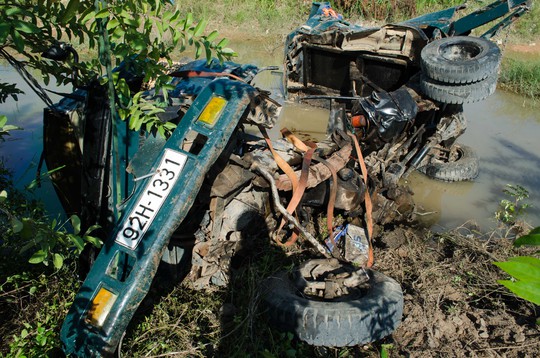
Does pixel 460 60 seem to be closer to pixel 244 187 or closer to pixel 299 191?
Result: pixel 299 191

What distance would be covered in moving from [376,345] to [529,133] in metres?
6.82

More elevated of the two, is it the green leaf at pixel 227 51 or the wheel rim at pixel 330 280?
the green leaf at pixel 227 51

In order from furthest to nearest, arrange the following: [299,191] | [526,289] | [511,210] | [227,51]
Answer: [511,210] → [299,191] → [227,51] → [526,289]

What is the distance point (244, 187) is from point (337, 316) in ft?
4.36

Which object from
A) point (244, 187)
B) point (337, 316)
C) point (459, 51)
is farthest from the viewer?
point (459, 51)

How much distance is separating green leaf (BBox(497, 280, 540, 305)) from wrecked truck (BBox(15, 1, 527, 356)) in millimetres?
2086

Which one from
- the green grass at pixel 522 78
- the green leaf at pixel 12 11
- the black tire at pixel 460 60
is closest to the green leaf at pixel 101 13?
the green leaf at pixel 12 11

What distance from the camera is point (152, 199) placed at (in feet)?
8.79

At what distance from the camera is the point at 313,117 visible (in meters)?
8.98

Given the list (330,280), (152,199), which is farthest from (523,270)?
(330,280)

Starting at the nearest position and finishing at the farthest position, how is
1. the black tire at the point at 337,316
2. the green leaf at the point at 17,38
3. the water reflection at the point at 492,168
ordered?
the green leaf at the point at 17,38, the black tire at the point at 337,316, the water reflection at the point at 492,168

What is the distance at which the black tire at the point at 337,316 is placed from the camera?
2889 mm

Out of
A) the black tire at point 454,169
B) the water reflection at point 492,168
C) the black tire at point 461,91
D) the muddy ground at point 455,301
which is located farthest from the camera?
the black tire at point 454,169

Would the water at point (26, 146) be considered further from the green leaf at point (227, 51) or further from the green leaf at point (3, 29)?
the green leaf at point (3, 29)
